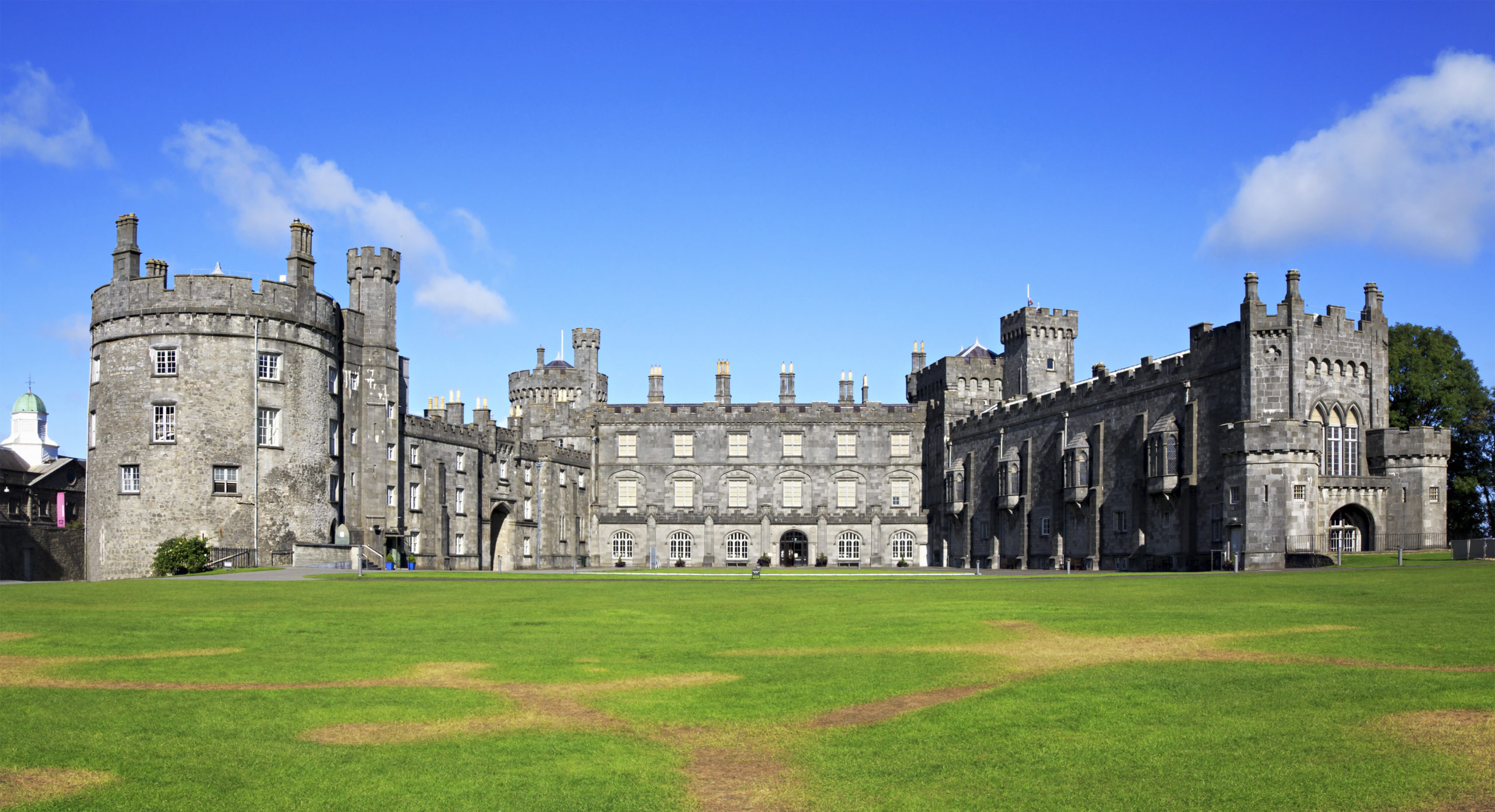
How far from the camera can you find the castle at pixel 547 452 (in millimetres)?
45656

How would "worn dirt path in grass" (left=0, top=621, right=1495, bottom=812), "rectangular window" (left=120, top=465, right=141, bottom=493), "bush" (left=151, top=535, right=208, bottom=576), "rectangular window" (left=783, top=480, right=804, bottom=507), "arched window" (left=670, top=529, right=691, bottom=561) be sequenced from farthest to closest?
1. "rectangular window" (left=783, top=480, right=804, bottom=507)
2. "arched window" (left=670, top=529, right=691, bottom=561)
3. "rectangular window" (left=120, top=465, right=141, bottom=493)
4. "bush" (left=151, top=535, right=208, bottom=576)
5. "worn dirt path in grass" (left=0, top=621, right=1495, bottom=812)

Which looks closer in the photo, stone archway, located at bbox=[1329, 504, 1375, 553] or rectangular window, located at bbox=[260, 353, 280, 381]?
stone archway, located at bbox=[1329, 504, 1375, 553]

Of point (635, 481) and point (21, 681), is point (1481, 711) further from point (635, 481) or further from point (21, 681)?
point (635, 481)

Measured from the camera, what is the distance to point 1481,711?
35.7 ft

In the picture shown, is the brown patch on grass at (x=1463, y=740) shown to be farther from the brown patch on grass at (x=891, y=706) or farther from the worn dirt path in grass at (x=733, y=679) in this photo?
the brown patch on grass at (x=891, y=706)

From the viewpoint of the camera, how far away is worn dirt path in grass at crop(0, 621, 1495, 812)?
31.9 ft

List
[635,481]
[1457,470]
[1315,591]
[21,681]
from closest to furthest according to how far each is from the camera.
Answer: [21,681] → [1315,591] → [1457,470] → [635,481]

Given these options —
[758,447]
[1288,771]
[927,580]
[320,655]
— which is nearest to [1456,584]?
[927,580]

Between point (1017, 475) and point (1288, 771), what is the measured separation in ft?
183

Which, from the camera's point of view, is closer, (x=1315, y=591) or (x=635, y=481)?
(x=1315, y=591)

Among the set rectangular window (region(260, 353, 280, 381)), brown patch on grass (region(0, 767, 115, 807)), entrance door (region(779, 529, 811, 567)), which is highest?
rectangular window (region(260, 353, 280, 381))

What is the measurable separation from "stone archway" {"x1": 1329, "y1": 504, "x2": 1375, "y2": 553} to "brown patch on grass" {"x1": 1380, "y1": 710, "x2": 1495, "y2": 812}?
3844 cm

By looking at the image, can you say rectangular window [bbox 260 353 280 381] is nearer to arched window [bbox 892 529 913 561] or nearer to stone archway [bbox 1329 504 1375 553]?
arched window [bbox 892 529 913 561]

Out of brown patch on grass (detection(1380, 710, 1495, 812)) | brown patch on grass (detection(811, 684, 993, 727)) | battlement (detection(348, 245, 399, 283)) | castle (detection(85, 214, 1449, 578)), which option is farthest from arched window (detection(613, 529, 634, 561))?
brown patch on grass (detection(1380, 710, 1495, 812))
